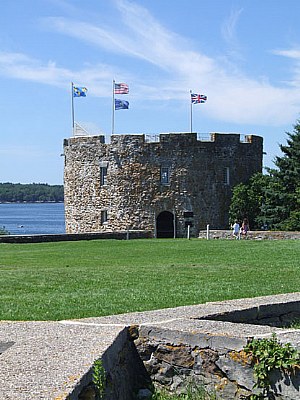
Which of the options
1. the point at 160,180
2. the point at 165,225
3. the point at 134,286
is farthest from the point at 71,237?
the point at 134,286

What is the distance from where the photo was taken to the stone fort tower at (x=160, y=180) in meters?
44.3

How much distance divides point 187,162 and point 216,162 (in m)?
2.15

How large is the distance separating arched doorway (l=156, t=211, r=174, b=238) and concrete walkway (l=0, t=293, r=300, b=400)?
1422 inches

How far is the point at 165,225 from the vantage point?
45.0 metres

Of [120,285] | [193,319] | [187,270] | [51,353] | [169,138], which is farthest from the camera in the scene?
[169,138]

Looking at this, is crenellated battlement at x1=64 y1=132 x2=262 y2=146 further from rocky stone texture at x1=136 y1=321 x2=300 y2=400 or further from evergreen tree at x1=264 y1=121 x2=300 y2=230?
rocky stone texture at x1=136 y1=321 x2=300 y2=400

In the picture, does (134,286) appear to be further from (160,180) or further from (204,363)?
(160,180)

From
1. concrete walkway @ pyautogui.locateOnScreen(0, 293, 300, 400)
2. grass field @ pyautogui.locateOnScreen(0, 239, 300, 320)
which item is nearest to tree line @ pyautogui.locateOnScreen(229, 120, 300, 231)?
grass field @ pyautogui.locateOnScreen(0, 239, 300, 320)

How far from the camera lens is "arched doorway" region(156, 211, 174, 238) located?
44656 millimetres

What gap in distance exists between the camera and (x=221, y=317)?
25.2ft

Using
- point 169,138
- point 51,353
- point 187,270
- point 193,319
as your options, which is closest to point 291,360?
point 193,319

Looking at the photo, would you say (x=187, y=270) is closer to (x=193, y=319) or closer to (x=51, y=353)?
(x=193, y=319)

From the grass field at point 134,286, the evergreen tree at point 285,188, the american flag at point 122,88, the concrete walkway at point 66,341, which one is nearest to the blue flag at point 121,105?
the american flag at point 122,88

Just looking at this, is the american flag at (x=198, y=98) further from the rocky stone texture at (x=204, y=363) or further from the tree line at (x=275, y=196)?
the rocky stone texture at (x=204, y=363)
